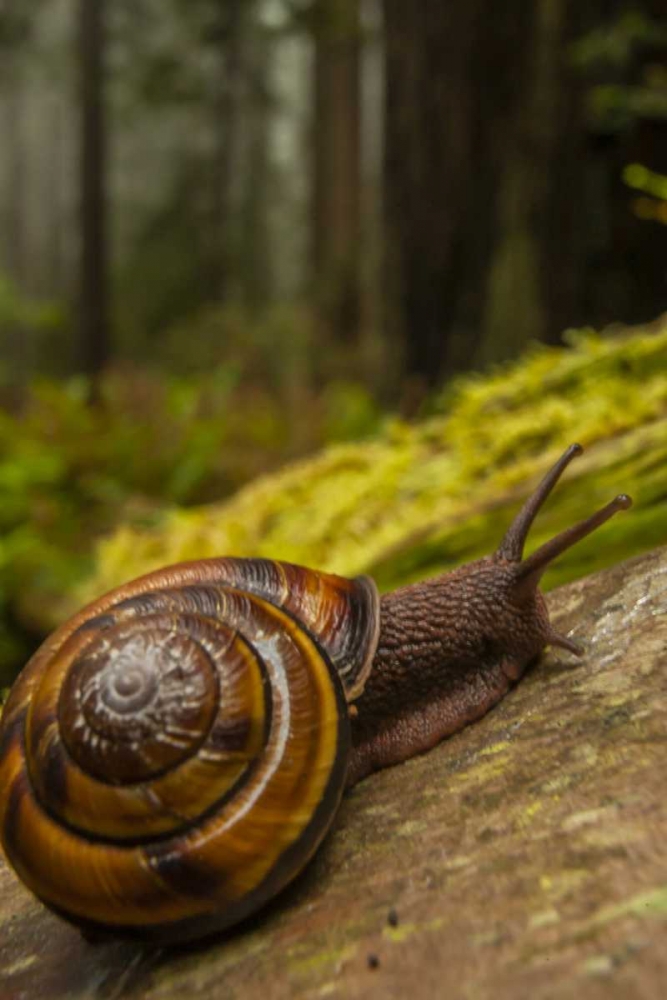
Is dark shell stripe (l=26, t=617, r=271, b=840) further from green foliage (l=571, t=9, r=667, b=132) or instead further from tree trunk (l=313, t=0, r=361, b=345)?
tree trunk (l=313, t=0, r=361, b=345)

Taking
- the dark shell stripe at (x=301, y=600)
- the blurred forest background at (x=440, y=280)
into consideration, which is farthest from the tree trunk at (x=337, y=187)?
the dark shell stripe at (x=301, y=600)

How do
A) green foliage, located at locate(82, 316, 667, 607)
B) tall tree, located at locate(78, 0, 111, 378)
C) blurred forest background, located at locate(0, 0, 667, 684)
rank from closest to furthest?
green foliage, located at locate(82, 316, 667, 607)
blurred forest background, located at locate(0, 0, 667, 684)
tall tree, located at locate(78, 0, 111, 378)

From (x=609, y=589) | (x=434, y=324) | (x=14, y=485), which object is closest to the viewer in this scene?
(x=609, y=589)

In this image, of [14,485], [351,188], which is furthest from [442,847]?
[351,188]

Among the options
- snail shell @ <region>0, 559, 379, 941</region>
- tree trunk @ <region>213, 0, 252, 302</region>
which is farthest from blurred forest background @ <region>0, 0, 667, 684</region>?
tree trunk @ <region>213, 0, 252, 302</region>

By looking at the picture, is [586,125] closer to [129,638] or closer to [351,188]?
[129,638]

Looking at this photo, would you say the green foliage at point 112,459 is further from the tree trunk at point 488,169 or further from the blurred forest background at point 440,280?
the tree trunk at point 488,169
